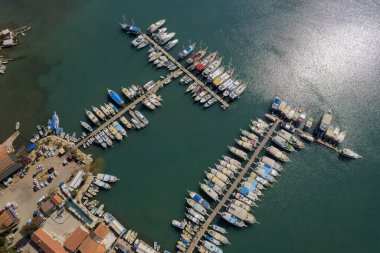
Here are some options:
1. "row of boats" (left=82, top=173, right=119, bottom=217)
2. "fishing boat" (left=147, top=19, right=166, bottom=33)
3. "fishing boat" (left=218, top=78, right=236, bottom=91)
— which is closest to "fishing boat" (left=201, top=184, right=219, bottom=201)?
"row of boats" (left=82, top=173, right=119, bottom=217)

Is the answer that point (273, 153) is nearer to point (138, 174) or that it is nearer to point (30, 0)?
point (138, 174)

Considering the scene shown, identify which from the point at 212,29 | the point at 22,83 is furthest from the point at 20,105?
the point at 212,29

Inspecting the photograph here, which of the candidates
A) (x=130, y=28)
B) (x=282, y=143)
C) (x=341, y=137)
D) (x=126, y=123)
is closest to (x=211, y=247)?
(x=282, y=143)

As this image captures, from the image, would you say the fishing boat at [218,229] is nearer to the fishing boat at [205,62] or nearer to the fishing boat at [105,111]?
the fishing boat at [105,111]

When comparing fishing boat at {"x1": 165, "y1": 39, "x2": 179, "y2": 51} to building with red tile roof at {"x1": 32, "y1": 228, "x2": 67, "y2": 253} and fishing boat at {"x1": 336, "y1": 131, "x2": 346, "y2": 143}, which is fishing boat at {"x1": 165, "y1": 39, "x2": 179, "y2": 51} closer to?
fishing boat at {"x1": 336, "y1": 131, "x2": 346, "y2": 143}

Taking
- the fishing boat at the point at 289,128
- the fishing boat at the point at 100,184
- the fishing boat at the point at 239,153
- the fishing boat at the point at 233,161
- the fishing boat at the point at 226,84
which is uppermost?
the fishing boat at the point at 226,84

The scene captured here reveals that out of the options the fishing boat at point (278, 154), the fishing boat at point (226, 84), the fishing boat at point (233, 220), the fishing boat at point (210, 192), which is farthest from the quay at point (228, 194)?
the fishing boat at point (226, 84)
